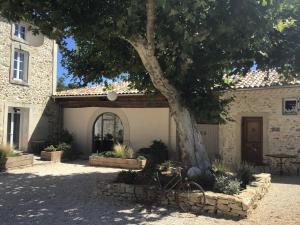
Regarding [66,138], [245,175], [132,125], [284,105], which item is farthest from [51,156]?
[284,105]

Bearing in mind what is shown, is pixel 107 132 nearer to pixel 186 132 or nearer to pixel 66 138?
Result: pixel 66 138

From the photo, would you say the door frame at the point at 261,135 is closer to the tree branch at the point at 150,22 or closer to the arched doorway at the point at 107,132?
the arched doorway at the point at 107,132

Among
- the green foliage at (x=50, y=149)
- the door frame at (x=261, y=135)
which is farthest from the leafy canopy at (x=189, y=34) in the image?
the green foliage at (x=50, y=149)

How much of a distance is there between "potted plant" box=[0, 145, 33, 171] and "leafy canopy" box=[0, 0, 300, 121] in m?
4.52

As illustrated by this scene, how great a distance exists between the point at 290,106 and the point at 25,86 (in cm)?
1139

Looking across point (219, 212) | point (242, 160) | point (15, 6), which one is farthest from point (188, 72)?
point (242, 160)

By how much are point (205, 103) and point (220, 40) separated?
5.76 feet

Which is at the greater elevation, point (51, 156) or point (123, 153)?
point (123, 153)

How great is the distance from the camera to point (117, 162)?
45.0 ft

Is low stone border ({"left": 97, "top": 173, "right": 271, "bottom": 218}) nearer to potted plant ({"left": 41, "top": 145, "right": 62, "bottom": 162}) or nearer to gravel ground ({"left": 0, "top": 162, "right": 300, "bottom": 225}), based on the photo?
gravel ground ({"left": 0, "top": 162, "right": 300, "bottom": 225})

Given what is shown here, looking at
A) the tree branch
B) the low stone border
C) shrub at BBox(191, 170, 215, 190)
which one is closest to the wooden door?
the low stone border

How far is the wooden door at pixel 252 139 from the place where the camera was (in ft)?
43.9

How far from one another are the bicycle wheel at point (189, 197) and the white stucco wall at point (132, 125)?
772 centimetres

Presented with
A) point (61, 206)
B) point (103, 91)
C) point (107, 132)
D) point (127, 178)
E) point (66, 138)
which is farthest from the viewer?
point (107, 132)
